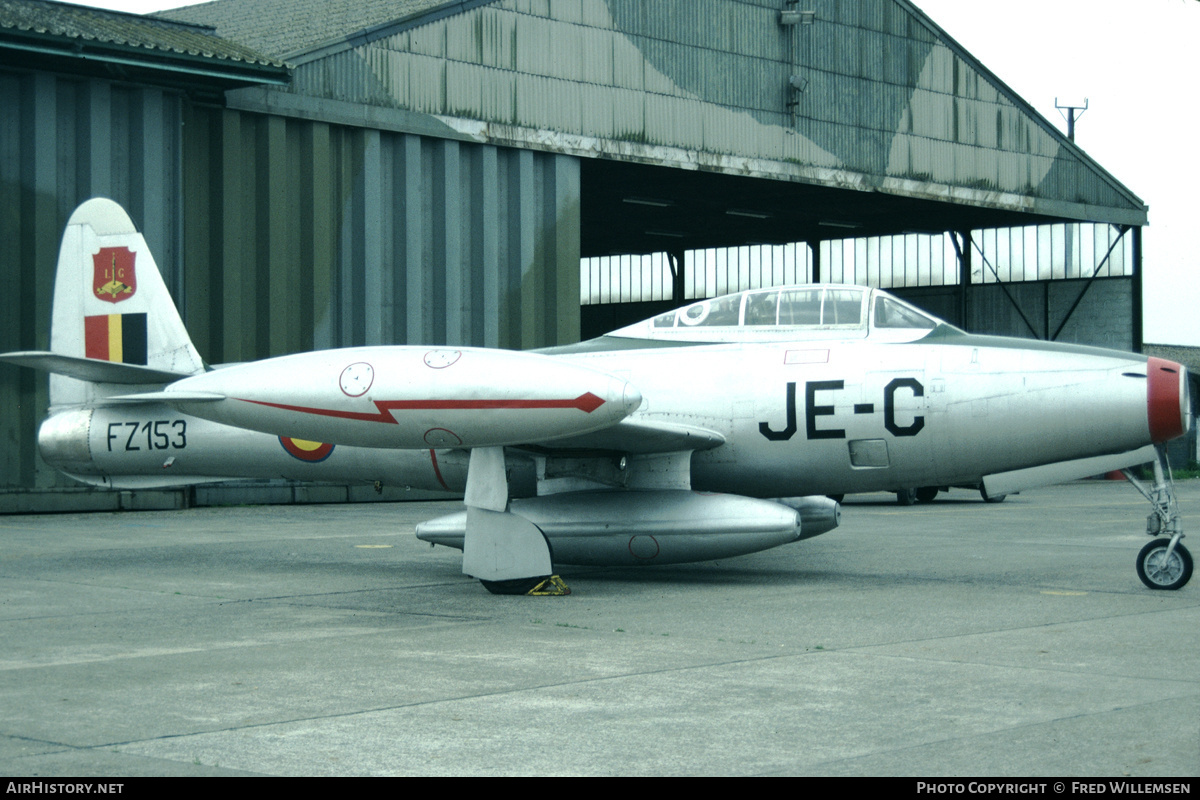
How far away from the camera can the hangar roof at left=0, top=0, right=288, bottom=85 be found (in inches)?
761

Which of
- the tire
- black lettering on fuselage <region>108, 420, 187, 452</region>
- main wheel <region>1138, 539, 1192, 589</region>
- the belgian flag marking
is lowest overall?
the tire

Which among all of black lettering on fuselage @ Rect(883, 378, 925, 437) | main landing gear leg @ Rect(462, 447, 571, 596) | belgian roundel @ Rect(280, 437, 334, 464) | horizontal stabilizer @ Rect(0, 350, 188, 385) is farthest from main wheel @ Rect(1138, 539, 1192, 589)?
horizontal stabilizer @ Rect(0, 350, 188, 385)

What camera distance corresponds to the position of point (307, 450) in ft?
40.7

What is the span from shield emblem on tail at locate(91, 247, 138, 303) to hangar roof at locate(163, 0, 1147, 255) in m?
9.76

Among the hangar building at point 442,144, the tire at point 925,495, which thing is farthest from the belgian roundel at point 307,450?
the tire at point 925,495

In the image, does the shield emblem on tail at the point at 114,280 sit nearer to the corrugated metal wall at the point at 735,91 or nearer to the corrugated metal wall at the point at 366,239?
the corrugated metal wall at the point at 366,239

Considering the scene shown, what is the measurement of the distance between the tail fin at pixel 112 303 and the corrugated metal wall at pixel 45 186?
711cm

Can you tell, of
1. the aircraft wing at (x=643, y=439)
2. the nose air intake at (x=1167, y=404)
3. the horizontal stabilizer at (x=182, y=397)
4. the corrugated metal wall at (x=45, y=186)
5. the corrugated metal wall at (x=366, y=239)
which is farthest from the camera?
the corrugated metal wall at (x=366, y=239)

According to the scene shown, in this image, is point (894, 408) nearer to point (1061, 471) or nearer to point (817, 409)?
point (817, 409)

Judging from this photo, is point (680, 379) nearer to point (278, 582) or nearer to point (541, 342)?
point (278, 582)

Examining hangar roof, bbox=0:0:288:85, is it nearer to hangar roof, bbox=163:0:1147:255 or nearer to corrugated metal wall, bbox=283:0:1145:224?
hangar roof, bbox=163:0:1147:255

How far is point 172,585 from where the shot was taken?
36.3 ft

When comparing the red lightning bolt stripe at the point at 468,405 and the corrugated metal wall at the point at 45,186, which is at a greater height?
the corrugated metal wall at the point at 45,186

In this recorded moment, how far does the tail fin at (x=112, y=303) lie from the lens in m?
13.4
